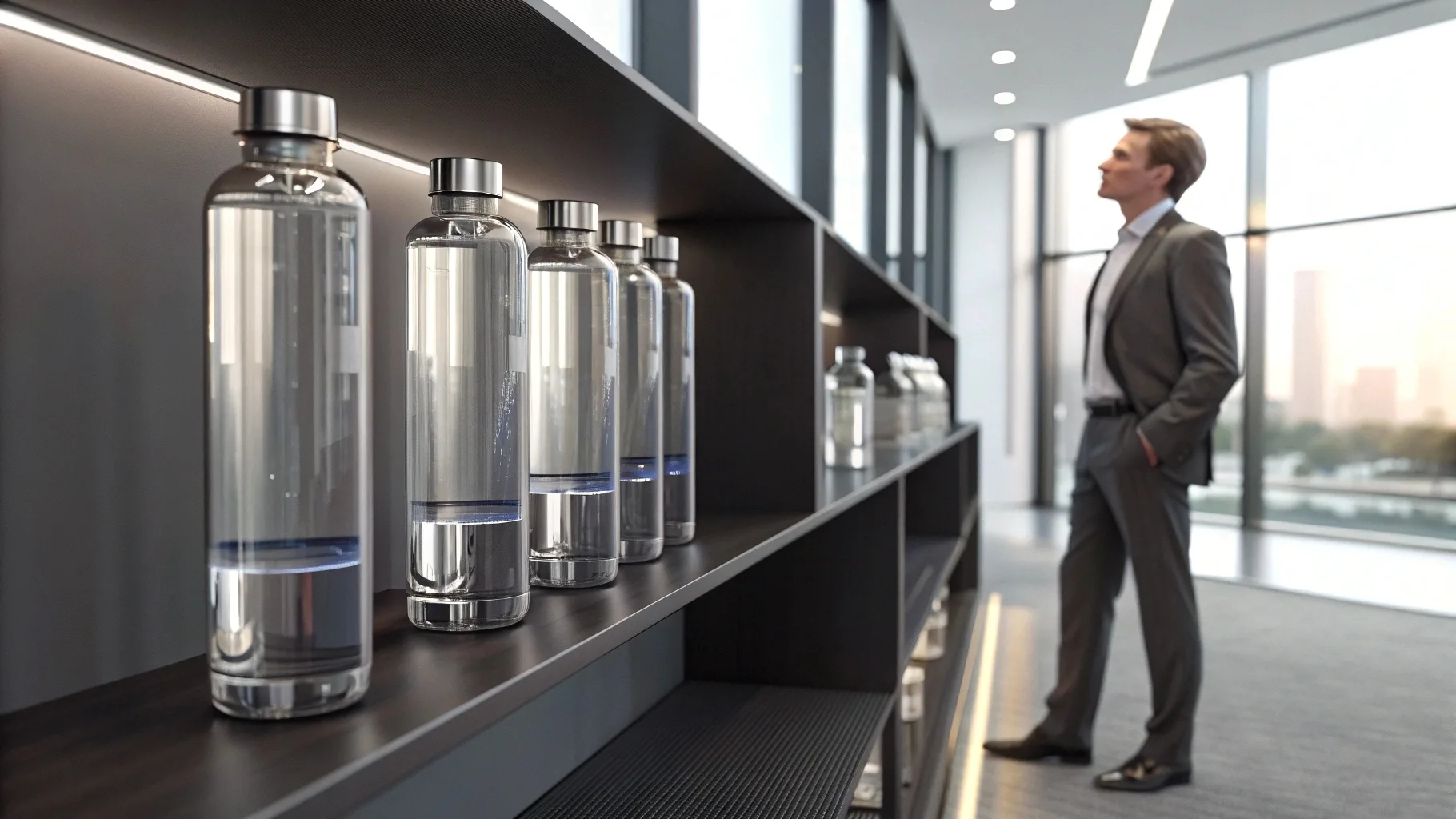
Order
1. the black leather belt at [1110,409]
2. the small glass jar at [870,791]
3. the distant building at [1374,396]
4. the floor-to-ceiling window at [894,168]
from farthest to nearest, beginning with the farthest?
the distant building at [1374,396] < the floor-to-ceiling window at [894,168] < the black leather belt at [1110,409] < the small glass jar at [870,791]

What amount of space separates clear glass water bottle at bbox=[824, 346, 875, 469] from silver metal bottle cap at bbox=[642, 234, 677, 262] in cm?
117

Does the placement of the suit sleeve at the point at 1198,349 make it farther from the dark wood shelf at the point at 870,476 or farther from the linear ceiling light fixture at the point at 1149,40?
the linear ceiling light fixture at the point at 1149,40

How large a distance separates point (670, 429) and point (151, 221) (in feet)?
1.91

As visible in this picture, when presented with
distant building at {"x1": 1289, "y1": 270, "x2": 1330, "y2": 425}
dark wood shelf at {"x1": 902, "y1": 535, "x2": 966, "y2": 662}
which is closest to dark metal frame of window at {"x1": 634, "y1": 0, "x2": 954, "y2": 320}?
dark wood shelf at {"x1": 902, "y1": 535, "x2": 966, "y2": 662}

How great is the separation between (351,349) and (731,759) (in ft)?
3.47

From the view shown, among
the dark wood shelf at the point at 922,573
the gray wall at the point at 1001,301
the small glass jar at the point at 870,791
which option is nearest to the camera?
the small glass jar at the point at 870,791

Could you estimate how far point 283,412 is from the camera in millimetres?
519

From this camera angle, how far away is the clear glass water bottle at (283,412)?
0.51 meters

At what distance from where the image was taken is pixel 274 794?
44 cm

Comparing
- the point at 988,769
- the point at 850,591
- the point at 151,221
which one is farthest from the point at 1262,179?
the point at 151,221

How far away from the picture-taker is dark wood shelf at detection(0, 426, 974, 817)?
45 cm

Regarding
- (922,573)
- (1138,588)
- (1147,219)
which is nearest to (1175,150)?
(1147,219)

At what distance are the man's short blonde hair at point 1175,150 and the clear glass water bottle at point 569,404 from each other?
2.54 metres

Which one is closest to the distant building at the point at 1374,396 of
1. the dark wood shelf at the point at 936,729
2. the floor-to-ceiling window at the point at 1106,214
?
the floor-to-ceiling window at the point at 1106,214
